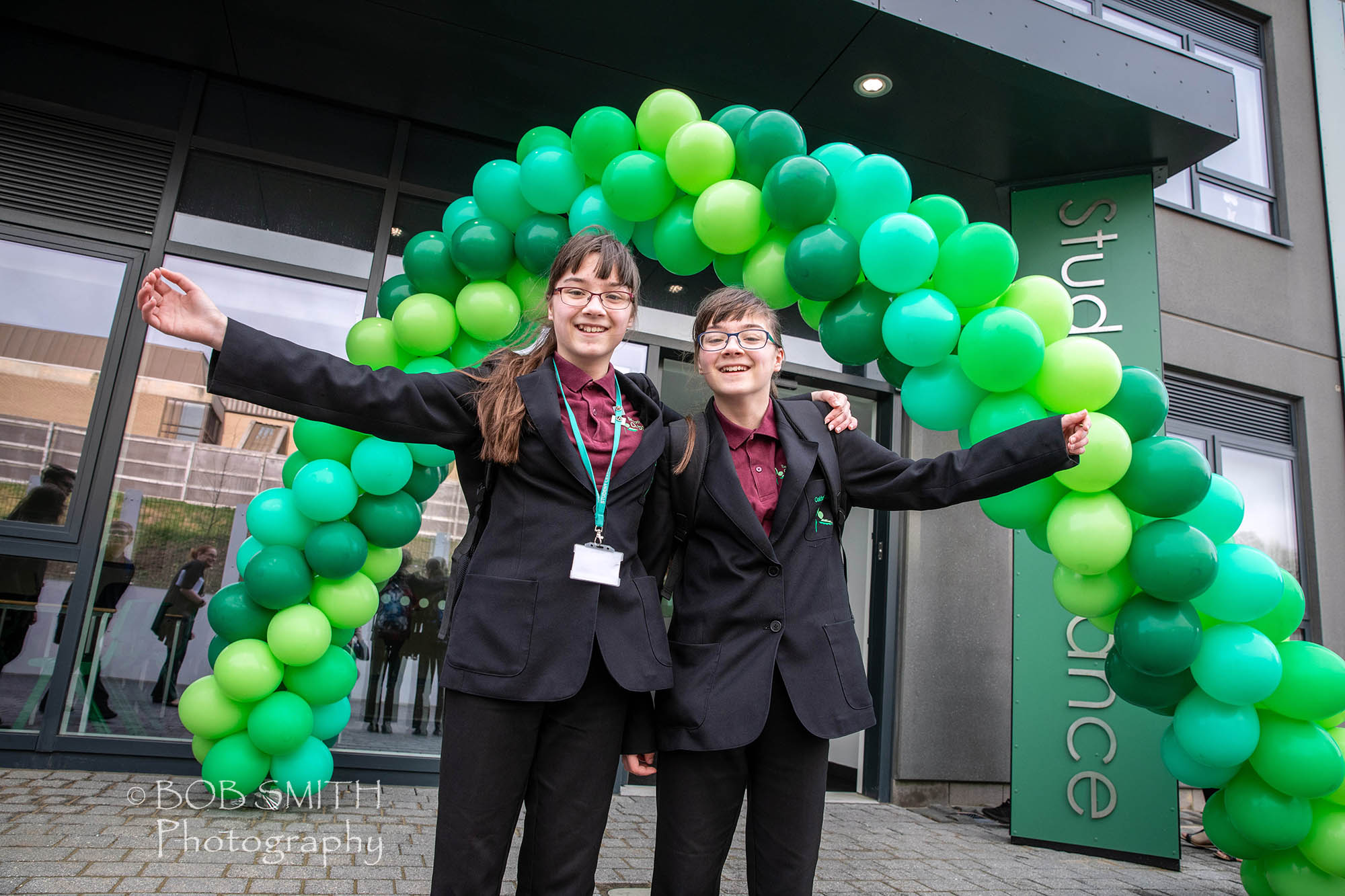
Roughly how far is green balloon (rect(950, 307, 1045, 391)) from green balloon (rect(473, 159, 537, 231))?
73.4 inches

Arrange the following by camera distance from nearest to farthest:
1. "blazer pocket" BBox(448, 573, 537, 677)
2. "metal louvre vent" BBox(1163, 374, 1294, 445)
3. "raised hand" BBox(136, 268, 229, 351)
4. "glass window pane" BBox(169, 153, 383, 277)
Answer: "raised hand" BBox(136, 268, 229, 351) → "blazer pocket" BBox(448, 573, 537, 677) → "glass window pane" BBox(169, 153, 383, 277) → "metal louvre vent" BBox(1163, 374, 1294, 445)

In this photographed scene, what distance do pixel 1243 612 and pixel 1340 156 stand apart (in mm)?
6205

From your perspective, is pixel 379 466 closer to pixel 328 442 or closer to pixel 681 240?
pixel 328 442

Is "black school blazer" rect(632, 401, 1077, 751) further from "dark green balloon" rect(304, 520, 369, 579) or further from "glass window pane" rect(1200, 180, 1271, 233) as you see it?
"glass window pane" rect(1200, 180, 1271, 233)

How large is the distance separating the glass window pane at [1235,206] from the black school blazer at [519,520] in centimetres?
A: 648

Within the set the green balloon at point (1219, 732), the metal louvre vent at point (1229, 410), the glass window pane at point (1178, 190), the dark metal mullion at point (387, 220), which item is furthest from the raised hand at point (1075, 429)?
the glass window pane at point (1178, 190)

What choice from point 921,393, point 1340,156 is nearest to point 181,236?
point 921,393

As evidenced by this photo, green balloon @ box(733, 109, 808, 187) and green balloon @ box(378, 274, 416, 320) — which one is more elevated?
green balloon @ box(733, 109, 808, 187)

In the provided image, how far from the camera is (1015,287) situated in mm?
2842

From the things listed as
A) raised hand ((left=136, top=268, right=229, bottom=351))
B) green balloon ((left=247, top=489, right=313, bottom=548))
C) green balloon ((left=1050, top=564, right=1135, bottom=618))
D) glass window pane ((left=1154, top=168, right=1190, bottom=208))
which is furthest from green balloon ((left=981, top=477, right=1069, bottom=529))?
glass window pane ((left=1154, top=168, right=1190, bottom=208))

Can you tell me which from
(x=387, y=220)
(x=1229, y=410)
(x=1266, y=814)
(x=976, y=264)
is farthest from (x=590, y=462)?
(x=1229, y=410)

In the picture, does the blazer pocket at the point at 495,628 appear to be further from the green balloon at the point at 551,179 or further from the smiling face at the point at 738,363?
the green balloon at the point at 551,179

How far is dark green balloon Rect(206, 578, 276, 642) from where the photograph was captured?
3.57 metres

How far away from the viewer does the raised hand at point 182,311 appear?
1608 millimetres
